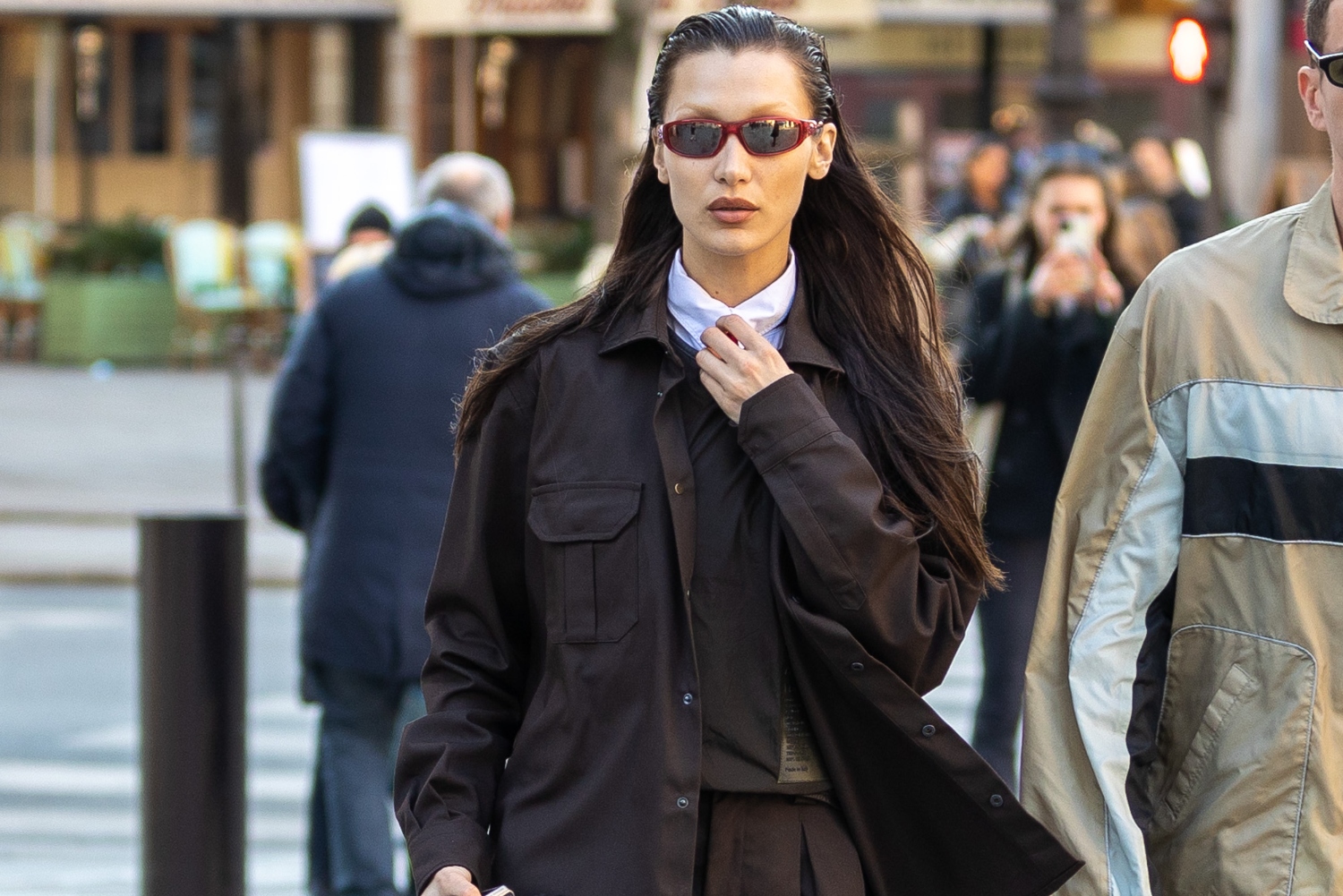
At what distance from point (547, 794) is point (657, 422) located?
0.47 meters

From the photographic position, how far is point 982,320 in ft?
20.0

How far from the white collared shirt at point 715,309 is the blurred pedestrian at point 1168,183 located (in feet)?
27.6

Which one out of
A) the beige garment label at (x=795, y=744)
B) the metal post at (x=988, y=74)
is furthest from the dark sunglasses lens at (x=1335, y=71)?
the metal post at (x=988, y=74)

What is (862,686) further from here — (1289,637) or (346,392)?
(346,392)

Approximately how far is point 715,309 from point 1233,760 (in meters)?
0.85

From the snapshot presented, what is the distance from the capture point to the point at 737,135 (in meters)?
2.54

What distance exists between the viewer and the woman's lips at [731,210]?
8.39 ft

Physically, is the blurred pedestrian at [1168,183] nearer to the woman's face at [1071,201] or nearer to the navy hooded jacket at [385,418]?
the woman's face at [1071,201]

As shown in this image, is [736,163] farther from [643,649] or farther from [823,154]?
[643,649]

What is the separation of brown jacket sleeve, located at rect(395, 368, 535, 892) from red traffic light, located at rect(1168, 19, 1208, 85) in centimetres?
1046

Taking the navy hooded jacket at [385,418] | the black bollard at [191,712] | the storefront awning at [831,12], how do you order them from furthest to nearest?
the storefront awning at [831,12] → the navy hooded jacket at [385,418] → the black bollard at [191,712]

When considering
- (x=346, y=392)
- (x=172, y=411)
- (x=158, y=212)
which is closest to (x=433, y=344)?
(x=346, y=392)

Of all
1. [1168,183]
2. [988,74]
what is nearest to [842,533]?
[1168,183]

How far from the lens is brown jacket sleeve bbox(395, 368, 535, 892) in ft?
8.43
